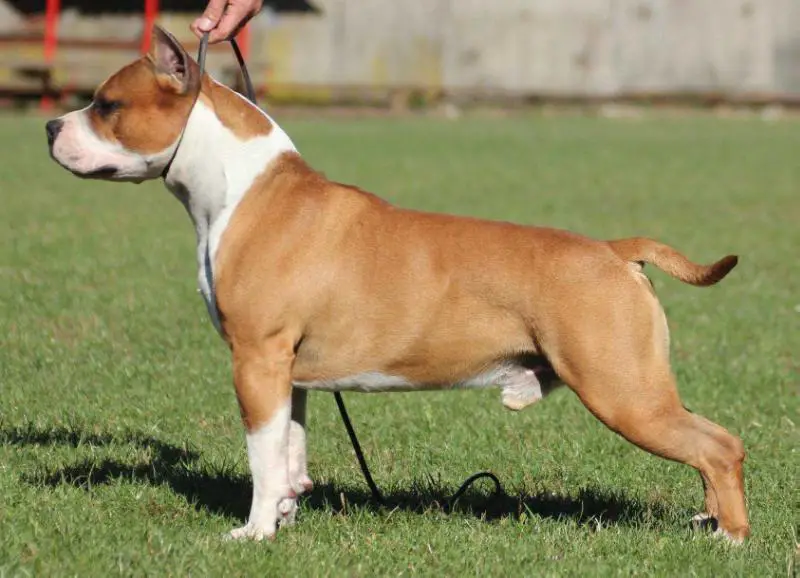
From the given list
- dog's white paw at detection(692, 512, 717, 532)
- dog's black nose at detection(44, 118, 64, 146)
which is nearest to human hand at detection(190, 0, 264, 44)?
dog's black nose at detection(44, 118, 64, 146)

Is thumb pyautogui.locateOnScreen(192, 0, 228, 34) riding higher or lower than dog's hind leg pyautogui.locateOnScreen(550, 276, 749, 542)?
higher

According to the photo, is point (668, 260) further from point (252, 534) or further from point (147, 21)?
point (147, 21)

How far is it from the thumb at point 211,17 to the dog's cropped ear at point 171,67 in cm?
59

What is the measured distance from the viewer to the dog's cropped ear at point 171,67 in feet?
15.8

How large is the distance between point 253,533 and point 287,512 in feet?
0.86

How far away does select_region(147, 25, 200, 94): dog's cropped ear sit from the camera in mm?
4816

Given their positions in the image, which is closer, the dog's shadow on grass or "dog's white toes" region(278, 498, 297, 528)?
"dog's white toes" region(278, 498, 297, 528)

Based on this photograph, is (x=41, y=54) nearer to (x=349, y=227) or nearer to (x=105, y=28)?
(x=105, y=28)

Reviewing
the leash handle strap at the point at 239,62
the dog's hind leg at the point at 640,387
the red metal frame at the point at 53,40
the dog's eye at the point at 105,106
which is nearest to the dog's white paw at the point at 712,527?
the dog's hind leg at the point at 640,387

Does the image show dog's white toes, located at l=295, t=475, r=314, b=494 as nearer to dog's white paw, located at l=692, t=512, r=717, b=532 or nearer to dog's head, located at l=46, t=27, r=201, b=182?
dog's head, located at l=46, t=27, r=201, b=182

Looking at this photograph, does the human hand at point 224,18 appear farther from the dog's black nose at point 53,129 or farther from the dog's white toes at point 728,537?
the dog's white toes at point 728,537

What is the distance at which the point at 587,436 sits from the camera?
22.1 feet

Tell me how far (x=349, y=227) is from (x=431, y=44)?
1178 inches

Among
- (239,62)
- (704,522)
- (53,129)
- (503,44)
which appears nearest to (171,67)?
(53,129)
